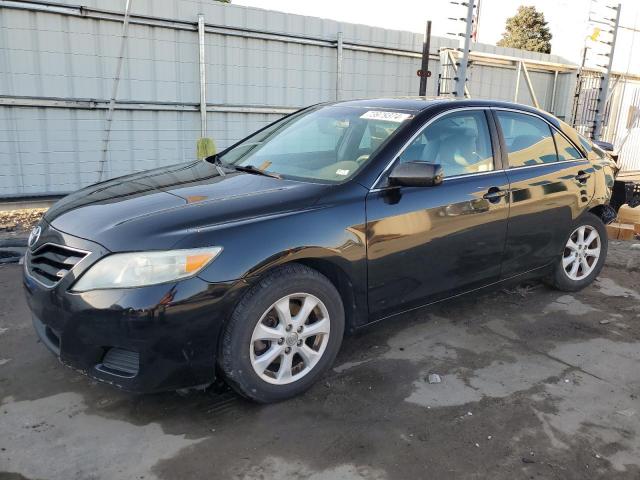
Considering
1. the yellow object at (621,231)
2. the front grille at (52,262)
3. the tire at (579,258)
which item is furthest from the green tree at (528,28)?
the front grille at (52,262)

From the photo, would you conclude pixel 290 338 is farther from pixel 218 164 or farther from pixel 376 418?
pixel 218 164

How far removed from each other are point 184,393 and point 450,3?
285 inches

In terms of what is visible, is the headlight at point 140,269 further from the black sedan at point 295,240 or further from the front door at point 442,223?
the front door at point 442,223

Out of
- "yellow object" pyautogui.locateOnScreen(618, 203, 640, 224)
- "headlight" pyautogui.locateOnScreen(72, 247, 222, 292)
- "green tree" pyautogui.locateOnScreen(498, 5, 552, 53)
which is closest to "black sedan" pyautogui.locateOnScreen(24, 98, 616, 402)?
"headlight" pyautogui.locateOnScreen(72, 247, 222, 292)

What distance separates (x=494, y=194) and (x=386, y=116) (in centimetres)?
91

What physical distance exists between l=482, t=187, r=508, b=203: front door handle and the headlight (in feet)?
6.82

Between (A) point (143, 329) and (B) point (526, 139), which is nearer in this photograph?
(A) point (143, 329)

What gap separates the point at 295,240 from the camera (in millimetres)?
2818

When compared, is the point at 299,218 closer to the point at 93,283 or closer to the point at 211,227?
the point at 211,227

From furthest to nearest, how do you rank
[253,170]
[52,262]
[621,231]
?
[621,231]
[253,170]
[52,262]

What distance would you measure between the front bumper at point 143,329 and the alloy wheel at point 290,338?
0.26 m

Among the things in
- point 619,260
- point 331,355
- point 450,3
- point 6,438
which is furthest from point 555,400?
point 450,3

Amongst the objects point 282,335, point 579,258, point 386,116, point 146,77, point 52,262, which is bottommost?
point 579,258

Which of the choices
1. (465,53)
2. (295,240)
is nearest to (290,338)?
(295,240)
